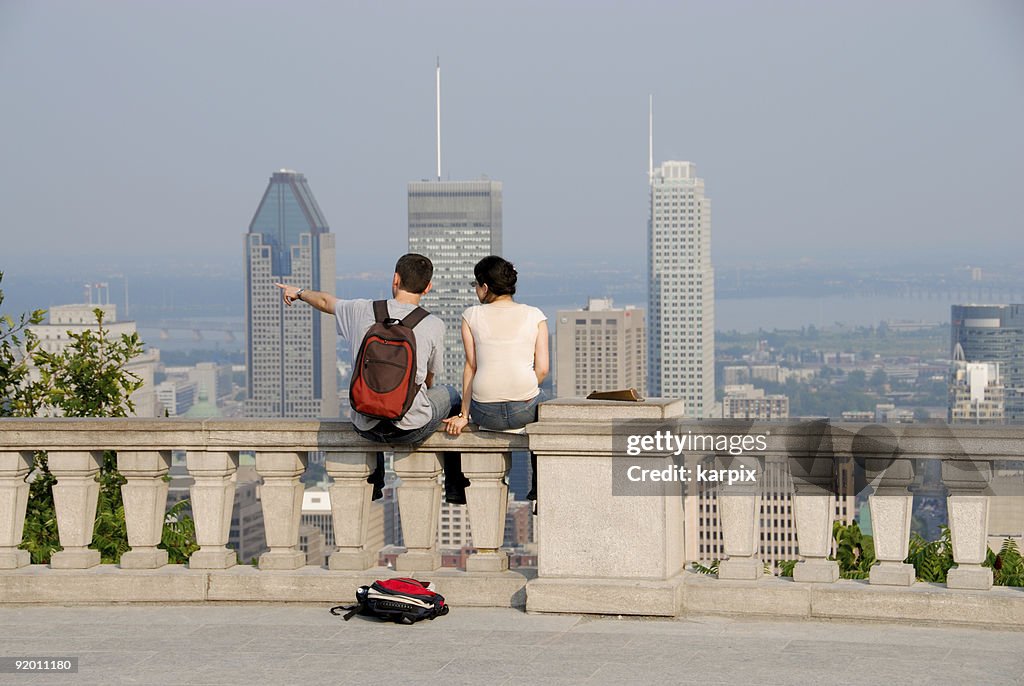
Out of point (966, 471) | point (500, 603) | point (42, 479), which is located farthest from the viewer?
point (42, 479)

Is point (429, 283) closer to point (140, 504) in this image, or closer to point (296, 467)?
point (296, 467)

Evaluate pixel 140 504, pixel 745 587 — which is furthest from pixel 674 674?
pixel 140 504

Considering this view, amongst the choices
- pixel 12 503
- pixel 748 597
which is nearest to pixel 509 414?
pixel 748 597

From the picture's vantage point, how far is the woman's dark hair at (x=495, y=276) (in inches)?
323

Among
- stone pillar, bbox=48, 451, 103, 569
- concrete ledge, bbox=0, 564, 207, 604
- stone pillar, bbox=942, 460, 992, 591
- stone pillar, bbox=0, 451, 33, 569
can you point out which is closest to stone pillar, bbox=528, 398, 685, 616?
stone pillar, bbox=942, 460, 992, 591

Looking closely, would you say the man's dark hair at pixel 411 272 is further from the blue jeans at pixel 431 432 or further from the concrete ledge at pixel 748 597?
the concrete ledge at pixel 748 597

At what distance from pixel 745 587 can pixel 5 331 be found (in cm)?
987

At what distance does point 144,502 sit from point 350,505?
4.19 ft

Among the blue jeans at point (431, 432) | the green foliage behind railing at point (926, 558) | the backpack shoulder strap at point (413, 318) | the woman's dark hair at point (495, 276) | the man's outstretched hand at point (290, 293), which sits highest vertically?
the woman's dark hair at point (495, 276)

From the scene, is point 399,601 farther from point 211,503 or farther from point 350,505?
point 211,503

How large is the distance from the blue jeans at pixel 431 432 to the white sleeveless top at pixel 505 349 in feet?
0.77

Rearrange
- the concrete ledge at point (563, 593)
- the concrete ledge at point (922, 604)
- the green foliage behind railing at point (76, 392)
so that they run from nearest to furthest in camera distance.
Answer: the concrete ledge at point (922, 604)
the concrete ledge at point (563, 593)
the green foliage behind railing at point (76, 392)

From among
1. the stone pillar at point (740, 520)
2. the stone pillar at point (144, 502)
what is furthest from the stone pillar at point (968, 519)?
the stone pillar at point (144, 502)

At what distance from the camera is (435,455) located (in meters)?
8.26
